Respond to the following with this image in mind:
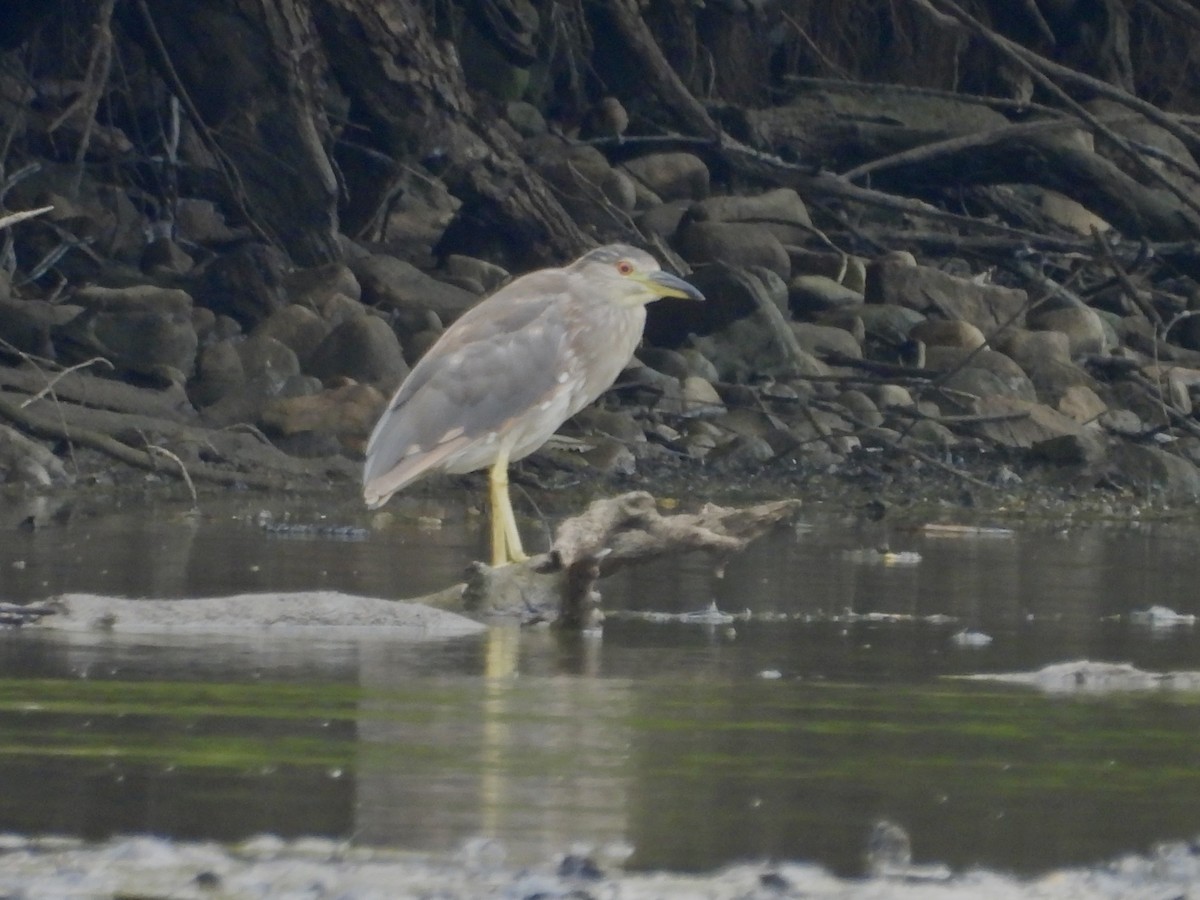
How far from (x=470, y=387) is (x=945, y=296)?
31.7 feet

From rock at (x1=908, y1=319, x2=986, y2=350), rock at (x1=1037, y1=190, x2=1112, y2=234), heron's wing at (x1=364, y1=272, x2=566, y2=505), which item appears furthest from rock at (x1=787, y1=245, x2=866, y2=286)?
heron's wing at (x1=364, y1=272, x2=566, y2=505)

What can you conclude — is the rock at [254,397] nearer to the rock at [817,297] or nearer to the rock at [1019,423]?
the rock at [1019,423]

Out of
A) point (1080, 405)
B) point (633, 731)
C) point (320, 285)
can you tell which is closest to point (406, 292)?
point (320, 285)

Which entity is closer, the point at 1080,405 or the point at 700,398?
the point at 700,398

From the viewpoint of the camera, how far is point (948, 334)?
699 inches

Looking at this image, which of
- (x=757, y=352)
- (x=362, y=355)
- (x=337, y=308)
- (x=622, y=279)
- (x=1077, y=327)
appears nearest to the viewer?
(x=622, y=279)

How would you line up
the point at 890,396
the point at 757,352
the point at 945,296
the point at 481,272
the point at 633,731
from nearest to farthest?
the point at 633,731, the point at 890,396, the point at 757,352, the point at 481,272, the point at 945,296

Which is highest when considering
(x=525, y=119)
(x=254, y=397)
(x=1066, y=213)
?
(x=525, y=119)

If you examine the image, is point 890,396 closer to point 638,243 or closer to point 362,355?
point 638,243

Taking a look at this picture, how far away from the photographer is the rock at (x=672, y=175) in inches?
789

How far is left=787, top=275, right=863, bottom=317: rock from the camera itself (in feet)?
60.2

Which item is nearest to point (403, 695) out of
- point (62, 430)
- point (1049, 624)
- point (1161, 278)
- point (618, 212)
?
point (1049, 624)

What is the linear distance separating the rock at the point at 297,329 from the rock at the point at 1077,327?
5317 mm

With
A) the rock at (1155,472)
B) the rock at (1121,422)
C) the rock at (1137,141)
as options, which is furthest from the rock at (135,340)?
the rock at (1137,141)
